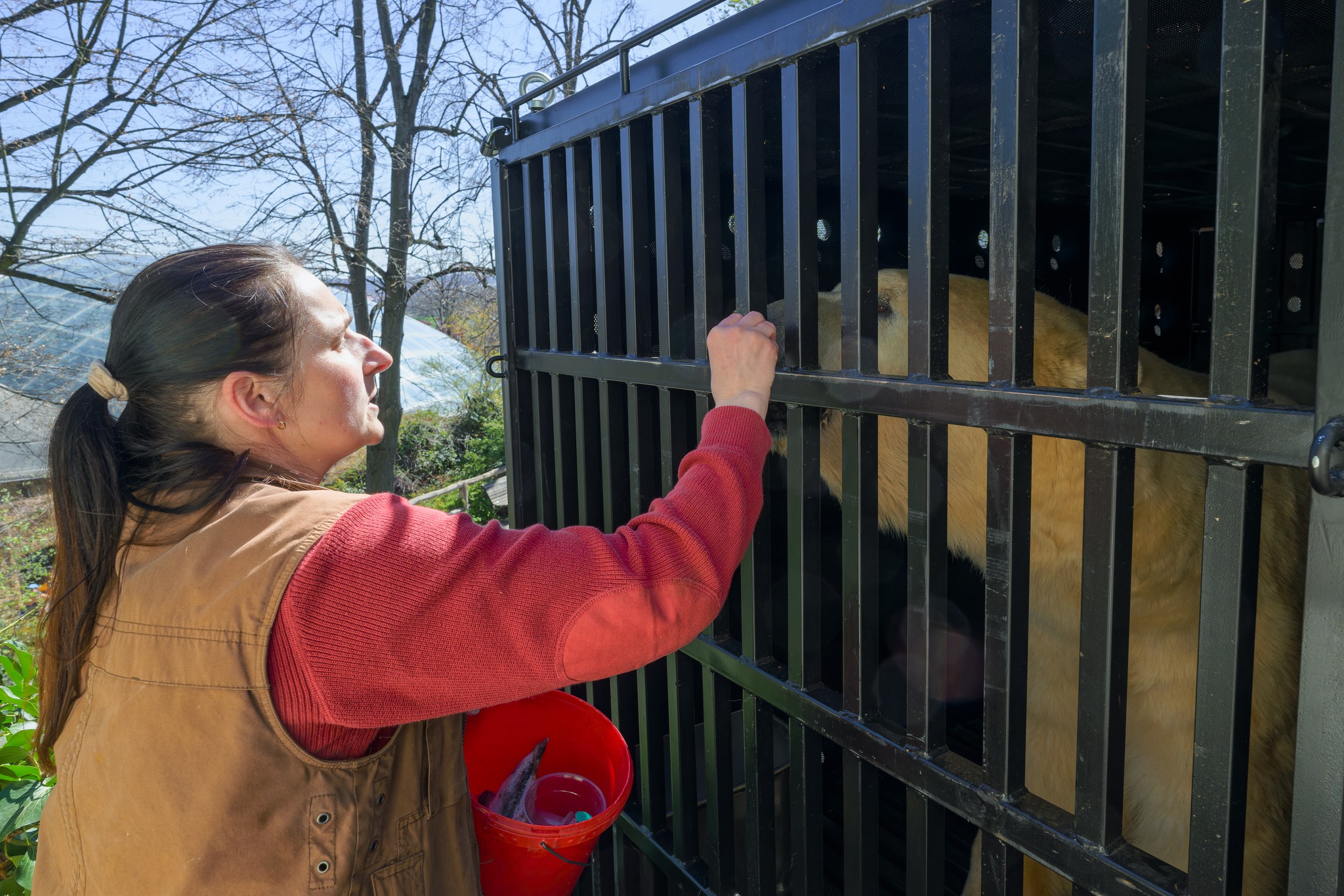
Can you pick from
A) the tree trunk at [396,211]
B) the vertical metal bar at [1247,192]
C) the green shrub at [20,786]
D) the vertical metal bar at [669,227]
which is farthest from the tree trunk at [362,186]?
the vertical metal bar at [1247,192]

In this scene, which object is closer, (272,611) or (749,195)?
(272,611)

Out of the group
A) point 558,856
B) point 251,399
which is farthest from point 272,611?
point 558,856

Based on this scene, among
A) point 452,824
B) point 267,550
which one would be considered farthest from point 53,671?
point 452,824

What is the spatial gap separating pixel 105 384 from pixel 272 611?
0.56m

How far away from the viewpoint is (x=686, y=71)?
6.20ft

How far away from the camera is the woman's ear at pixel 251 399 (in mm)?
1415

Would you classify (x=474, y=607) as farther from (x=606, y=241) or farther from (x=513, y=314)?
(x=513, y=314)

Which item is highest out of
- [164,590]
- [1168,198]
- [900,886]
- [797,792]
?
[1168,198]

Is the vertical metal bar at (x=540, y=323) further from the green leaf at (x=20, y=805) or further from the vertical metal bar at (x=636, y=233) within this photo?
the green leaf at (x=20, y=805)

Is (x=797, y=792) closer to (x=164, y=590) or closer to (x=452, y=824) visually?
(x=452, y=824)

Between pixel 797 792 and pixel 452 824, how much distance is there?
727 millimetres

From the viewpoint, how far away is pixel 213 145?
8.69 meters

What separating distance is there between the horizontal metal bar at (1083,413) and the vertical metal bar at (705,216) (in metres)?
0.28

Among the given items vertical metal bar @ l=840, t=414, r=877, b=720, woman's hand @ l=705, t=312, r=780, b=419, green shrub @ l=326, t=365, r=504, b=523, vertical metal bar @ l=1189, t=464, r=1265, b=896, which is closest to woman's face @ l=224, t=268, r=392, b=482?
woman's hand @ l=705, t=312, r=780, b=419
